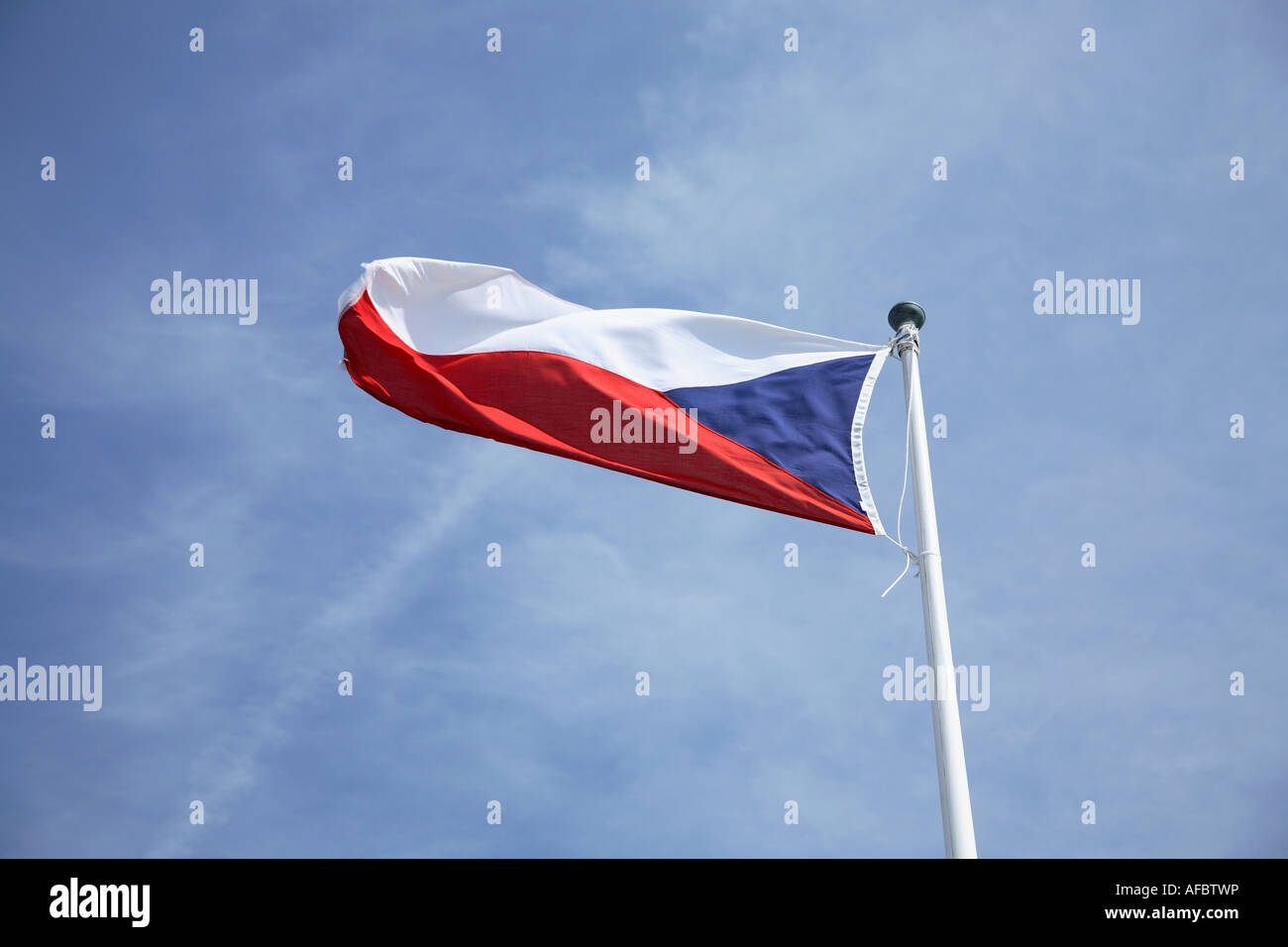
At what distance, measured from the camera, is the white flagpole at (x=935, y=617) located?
38.4ft

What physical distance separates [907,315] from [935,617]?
3978 mm

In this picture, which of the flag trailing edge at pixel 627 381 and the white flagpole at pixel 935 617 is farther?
the flag trailing edge at pixel 627 381

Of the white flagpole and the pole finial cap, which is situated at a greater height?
the pole finial cap

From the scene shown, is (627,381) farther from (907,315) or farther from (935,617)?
(935,617)

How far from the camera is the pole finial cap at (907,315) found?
15.1 m

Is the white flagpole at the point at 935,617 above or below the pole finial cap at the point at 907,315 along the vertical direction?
below

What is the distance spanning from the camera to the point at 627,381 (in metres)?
16.5

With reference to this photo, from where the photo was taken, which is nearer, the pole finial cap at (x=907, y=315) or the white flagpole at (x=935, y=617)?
the white flagpole at (x=935, y=617)

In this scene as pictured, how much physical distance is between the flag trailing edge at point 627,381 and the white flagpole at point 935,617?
1.96 feet

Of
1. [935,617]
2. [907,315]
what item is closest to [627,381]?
[907,315]

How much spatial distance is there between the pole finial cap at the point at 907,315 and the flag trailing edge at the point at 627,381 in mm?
496

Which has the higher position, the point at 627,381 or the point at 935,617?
the point at 627,381

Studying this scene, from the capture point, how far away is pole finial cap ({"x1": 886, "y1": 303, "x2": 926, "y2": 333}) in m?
15.1
